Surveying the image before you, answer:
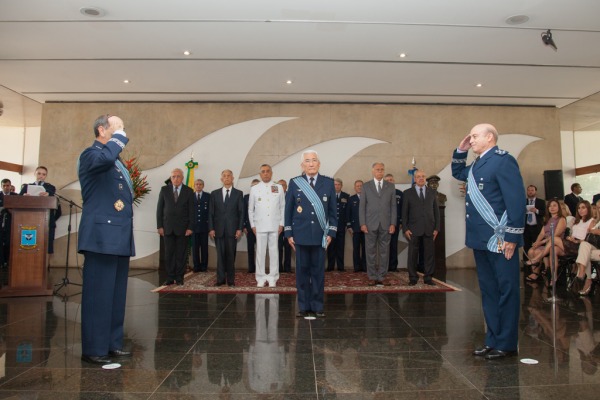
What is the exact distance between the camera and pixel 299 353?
9.58 ft

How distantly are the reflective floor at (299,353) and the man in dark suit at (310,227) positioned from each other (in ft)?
0.82

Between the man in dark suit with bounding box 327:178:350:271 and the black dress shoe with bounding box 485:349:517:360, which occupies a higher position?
the man in dark suit with bounding box 327:178:350:271

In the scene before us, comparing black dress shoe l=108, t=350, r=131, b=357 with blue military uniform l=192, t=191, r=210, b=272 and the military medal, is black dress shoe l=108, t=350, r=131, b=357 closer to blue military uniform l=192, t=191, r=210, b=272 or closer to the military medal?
the military medal

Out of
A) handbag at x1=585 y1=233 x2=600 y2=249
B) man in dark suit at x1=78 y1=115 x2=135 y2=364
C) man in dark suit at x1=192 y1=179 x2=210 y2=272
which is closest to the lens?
man in dark suit at x1=78 y1=115 x2=135 y2=364

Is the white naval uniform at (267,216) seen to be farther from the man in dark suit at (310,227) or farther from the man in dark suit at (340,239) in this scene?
the man in dark suit at (340,239)

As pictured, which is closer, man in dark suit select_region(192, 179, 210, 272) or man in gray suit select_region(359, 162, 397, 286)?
man in gray suit select_region(359, 162, 397, 286)

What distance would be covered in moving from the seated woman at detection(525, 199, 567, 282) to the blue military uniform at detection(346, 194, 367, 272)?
2.76 m

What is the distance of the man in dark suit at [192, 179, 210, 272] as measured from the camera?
7.79m

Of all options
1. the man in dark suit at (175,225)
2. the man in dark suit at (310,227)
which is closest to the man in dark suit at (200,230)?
the man in dark suit at (175,225)

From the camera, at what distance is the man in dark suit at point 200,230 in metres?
7.79

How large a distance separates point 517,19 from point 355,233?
4311 mm

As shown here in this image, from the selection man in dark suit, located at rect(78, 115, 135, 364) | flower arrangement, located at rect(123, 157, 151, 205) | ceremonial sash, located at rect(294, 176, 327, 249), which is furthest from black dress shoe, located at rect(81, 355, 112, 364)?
flower arrangement, located at rect(123, 157, 151, 205)

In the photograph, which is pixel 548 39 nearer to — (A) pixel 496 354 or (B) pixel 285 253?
(A) pixel 496 354

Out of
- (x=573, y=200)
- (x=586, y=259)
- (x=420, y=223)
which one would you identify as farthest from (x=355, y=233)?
(x=573, y=200)
